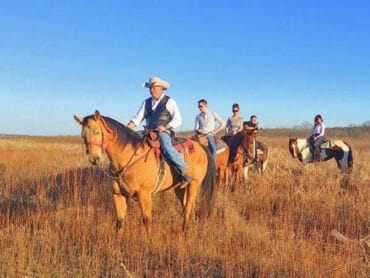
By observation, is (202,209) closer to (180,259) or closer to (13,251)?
(180,259)

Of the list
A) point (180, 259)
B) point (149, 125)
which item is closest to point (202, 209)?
point (149, 125)

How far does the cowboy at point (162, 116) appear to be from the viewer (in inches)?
251

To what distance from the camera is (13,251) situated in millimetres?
4887

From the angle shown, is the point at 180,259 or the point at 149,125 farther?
the point at 149,125

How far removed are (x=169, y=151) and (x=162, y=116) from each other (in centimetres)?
55

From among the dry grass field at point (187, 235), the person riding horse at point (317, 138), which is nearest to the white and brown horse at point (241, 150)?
the dry grass field at point (187, 235)

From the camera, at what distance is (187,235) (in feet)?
19.7

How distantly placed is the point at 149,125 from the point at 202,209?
196 cm

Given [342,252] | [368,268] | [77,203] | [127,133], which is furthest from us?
[77,203]

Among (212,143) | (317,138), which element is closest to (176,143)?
(212,143)

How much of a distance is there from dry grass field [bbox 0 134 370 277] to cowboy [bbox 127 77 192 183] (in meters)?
1.12

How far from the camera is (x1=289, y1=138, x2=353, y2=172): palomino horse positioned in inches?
555

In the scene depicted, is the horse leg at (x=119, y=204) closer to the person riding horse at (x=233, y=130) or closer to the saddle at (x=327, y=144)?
the person riding horse at (x=233, y=130)

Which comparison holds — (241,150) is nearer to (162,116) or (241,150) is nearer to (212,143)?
(212,143)
